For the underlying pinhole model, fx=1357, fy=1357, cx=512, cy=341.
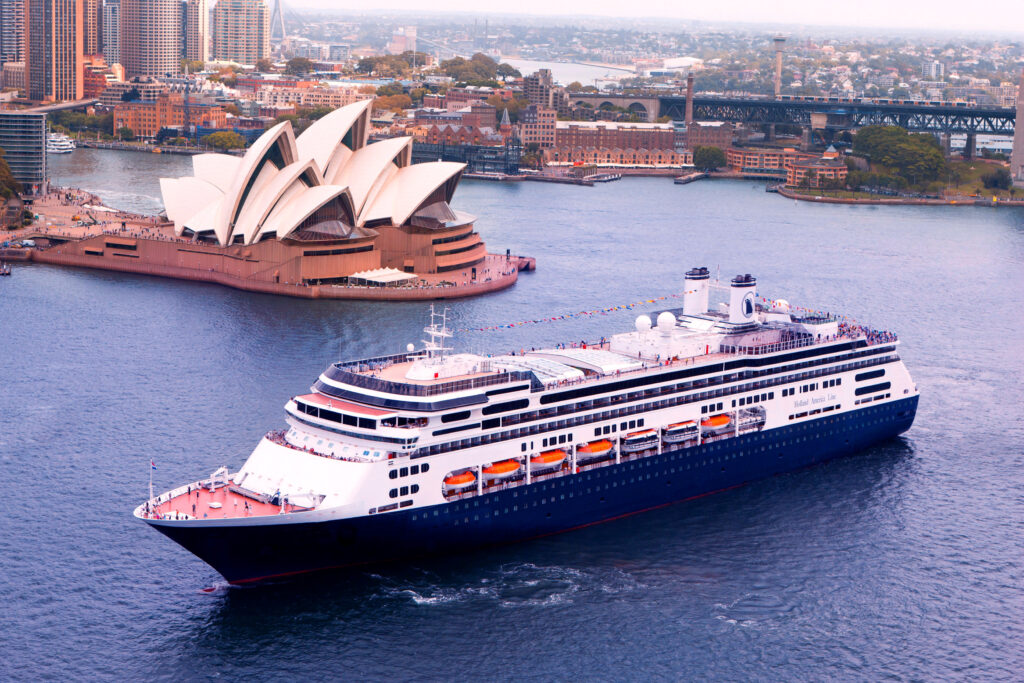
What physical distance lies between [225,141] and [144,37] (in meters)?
48.2

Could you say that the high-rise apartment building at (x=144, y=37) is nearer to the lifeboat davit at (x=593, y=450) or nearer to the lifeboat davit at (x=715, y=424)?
the lifeboat davit at (x=715, y=424)

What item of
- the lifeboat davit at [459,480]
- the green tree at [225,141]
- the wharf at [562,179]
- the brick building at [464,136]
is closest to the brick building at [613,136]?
the brick building at [464,136]

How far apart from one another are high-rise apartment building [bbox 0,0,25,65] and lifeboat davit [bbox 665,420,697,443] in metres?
118

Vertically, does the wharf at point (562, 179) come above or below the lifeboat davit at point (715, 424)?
above

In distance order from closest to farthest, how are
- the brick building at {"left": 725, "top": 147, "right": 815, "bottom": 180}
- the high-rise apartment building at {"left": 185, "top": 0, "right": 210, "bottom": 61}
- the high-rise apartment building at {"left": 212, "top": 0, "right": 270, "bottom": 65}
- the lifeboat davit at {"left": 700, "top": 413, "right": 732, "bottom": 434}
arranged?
the lifeboat davit at {"left": 700, "top": 413, "right": 732, "bottom": 434}, the brick building at {"left": 725, "top": 147, "right": 815, "bottom": 180}, the high-rise apartment building at {"left": 185, "top": 0, "right": 210, "bottom": 61}, the high-rise apartment building at {"left": 212, "top": 0, "right": 270, "bottom": 65}

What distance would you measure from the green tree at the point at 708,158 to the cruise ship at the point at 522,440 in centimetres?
A: 6942

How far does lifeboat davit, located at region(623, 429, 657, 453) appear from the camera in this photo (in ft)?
85.5

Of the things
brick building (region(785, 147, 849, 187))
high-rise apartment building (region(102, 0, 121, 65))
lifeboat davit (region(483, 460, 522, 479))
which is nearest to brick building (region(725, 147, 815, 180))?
brick building (region(785, 147, 849, 187))

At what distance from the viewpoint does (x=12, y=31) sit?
131 metres

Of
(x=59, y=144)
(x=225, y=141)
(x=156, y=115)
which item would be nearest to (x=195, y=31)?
(x=156, y=115)

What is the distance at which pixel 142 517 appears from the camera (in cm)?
2217

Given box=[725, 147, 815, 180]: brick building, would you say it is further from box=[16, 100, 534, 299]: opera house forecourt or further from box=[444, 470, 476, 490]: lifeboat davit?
box=[444, 470, 476, 490]: lifeboat davit

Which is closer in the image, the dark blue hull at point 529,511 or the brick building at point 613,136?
the dark blue hull at point 529,511

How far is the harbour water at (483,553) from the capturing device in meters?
20.9
